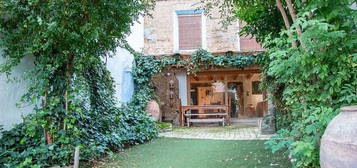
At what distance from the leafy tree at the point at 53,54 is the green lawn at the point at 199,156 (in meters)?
0.77

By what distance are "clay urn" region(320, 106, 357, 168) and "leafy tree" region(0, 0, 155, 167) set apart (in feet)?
9.26

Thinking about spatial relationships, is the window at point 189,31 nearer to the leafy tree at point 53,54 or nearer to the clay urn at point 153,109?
the clay urn at point 153,109

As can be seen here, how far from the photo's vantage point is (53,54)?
367 cm

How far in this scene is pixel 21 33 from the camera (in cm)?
349

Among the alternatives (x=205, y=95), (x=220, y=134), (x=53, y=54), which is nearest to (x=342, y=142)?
(x=53, y=54)

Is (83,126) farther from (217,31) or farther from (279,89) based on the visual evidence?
(217,31)

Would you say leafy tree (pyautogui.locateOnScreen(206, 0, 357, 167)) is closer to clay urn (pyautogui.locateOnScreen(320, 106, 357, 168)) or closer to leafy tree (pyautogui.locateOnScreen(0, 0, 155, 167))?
clay urn (pyautogui.locateOnScreen(320, 106, 357, 168))

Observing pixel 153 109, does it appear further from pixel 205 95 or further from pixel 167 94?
pixel 205 95

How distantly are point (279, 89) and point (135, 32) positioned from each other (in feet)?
19.8

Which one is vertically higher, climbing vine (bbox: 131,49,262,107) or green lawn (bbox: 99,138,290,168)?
climbing vine (bbox: 131,49,262,107)

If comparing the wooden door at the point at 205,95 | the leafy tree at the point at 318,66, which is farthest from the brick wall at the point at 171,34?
the leafy tree at the point at 318,66

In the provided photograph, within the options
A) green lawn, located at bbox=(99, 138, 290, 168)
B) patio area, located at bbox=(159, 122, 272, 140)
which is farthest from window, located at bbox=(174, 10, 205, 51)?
green lawn, located at bbox=(99, 138, 290, 168)

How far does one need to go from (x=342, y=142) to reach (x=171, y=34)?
361 inches

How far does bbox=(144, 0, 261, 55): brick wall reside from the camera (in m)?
10.3
